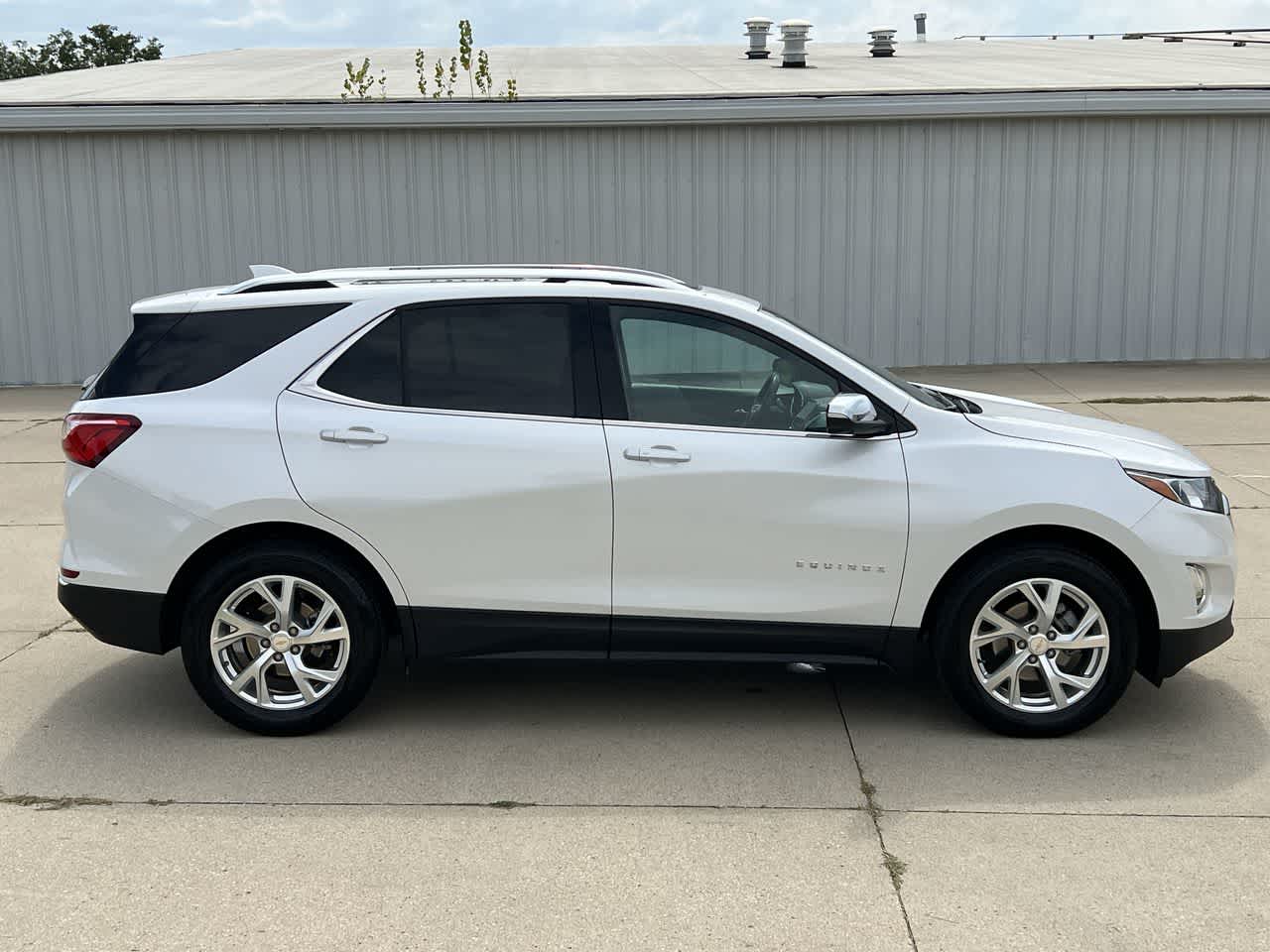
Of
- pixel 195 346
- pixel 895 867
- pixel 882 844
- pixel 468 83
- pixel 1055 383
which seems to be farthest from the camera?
pixel 468 83

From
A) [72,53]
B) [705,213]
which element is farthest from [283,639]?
[72,53]

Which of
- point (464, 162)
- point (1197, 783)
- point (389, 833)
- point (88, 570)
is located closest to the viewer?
point (389, 833)

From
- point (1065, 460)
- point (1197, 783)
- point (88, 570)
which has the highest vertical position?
point (1065, 460)

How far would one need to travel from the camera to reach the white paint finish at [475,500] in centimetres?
517

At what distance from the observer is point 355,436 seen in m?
5.21

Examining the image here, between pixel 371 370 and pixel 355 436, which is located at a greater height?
pixel 371 370

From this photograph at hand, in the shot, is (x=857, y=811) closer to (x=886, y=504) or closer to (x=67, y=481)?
(x=886, y=504)

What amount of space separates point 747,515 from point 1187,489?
5.40ft

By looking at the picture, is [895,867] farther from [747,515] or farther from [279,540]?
[279,540]

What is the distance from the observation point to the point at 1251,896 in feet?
13.4

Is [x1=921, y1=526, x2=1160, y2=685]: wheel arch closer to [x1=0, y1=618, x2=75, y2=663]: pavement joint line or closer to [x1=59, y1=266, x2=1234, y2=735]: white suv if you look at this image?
[x1=59, y1=266, x2=1234, y2=735]: white suv

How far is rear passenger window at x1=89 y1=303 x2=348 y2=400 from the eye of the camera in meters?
5.35

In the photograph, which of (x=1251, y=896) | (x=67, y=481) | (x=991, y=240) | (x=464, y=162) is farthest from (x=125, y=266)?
(x=1251, y=896)

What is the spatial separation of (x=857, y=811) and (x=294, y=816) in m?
1.83
